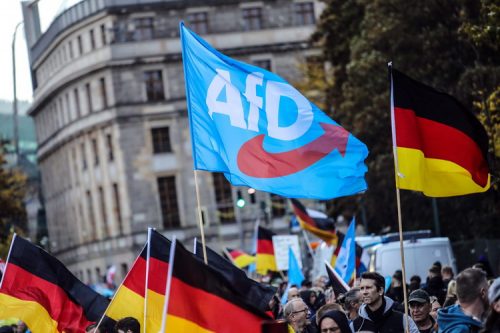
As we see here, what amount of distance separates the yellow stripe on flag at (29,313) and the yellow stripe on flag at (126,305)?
1.50m

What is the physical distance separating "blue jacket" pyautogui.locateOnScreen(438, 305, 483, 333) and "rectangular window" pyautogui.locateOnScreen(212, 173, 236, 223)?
69406 mm

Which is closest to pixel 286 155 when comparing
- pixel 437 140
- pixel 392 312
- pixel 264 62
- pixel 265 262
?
pixel 437 140

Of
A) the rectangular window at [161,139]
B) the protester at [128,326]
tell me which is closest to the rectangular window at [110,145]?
the rectangular window at [161,139]

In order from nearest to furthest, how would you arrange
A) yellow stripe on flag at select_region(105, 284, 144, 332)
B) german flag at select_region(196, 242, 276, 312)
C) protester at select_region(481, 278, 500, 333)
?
protester at select_region(481, 278, 500, 333)
german flag at select_region(196, 242, 276, 312)
yellow stripe on flag at select_region(105, 284, 144, 332)

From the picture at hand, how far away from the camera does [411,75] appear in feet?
118

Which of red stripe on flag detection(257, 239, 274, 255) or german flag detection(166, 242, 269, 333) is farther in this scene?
red stripe on flag detection(257, 239, 274, 255)

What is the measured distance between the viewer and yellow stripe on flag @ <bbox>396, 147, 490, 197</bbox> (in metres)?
12.8

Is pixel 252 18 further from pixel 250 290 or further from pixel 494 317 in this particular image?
pixel 494 317

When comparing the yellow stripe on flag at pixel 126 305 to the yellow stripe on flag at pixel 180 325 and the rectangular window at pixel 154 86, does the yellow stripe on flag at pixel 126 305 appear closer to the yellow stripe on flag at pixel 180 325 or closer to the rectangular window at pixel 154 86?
the yellow stripe on flag at pixel 180 325

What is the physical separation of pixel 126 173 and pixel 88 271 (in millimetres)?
8734

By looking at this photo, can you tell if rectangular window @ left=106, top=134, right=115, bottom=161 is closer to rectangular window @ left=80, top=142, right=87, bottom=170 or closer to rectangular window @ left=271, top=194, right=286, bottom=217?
rectangular window @ left=80, top=142, right=87, bottom=170

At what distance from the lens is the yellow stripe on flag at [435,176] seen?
12766 mm

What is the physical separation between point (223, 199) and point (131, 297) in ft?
219

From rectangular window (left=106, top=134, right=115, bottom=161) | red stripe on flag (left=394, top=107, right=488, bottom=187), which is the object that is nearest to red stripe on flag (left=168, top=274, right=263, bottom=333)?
red stripe on flag (left=394, top=107, right=488, bottom=187)
